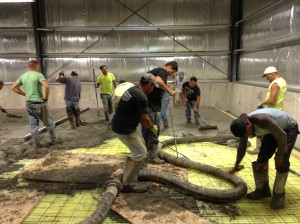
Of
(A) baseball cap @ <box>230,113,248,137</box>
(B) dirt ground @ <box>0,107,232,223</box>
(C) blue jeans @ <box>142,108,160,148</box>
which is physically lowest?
(B) dirt ground @ <box>0,107,232,223</box>

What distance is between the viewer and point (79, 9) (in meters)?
10.2

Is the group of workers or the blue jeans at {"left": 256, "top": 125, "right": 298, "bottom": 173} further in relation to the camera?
the blue jeans at {"left": 256, "top": 125, "right": 298, "bottom": 173}

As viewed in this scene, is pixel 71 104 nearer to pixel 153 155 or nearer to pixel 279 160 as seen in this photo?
pixel 153 155

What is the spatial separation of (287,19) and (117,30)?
6.26 metres

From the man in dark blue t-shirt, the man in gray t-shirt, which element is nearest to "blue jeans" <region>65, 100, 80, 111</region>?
the man in gray t-shirt

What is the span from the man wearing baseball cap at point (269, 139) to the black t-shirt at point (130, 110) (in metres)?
1.01

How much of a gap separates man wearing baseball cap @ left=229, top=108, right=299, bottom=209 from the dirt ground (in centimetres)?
138

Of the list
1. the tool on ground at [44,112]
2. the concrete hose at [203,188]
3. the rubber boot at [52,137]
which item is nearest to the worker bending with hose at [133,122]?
the concrete hose at [203,188]

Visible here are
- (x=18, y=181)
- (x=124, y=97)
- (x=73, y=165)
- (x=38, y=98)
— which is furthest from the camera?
(x=38, y=98)

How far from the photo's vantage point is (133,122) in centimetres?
308

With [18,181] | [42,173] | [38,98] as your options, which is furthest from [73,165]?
[38,98]

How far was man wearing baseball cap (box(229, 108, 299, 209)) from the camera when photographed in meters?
2.66

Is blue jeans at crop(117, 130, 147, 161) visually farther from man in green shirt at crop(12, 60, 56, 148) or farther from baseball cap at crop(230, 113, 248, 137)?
man in green shirt at crop(12, 60, 56, 148)

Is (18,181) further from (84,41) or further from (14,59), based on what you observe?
(14,59)
